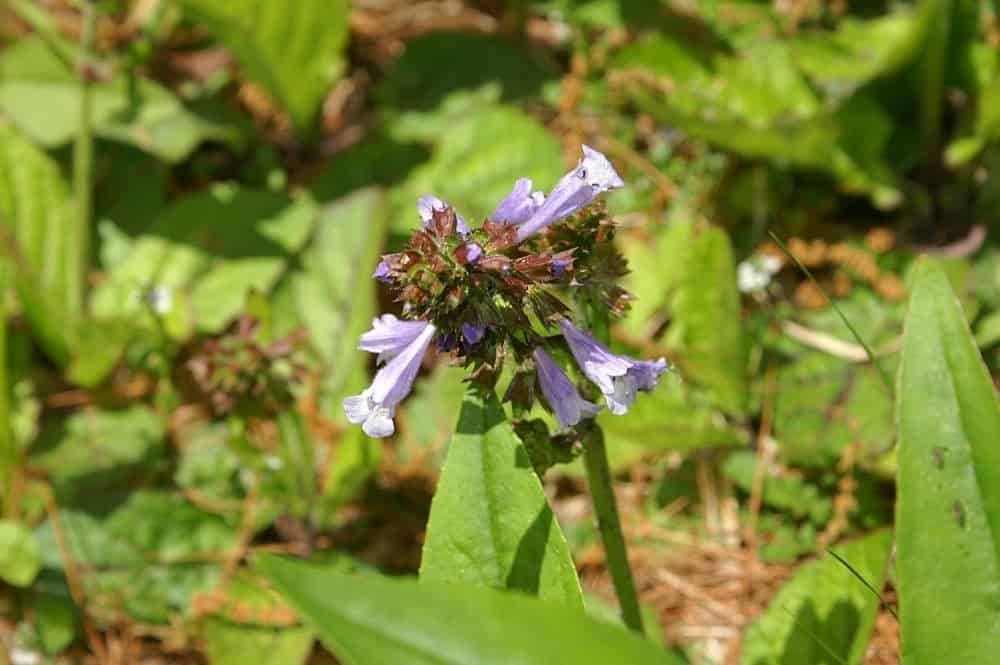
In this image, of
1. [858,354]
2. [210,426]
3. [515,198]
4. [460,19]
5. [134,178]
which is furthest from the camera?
[460,19]

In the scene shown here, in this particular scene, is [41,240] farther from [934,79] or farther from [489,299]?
[934,79]

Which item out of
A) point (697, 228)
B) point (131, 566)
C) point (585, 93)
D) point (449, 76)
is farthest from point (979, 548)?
point (449, 76)

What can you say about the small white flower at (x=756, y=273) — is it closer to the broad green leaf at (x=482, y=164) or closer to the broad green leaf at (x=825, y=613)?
the broad green leaf at (x=482, y=164)

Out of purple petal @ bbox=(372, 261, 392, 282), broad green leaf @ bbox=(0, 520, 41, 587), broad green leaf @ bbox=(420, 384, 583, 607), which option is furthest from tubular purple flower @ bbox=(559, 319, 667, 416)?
broad green leaf @ bbox=(0, 520, 41, 587)

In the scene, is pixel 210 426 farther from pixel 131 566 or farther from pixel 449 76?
pixel 449 76

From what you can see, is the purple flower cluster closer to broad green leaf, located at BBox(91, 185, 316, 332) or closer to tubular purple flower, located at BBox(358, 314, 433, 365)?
tubular purple flower, located at BBox(358, 314, 433, 365)

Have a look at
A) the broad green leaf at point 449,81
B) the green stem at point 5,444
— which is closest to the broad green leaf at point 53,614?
the green stem at point 5,444
